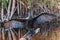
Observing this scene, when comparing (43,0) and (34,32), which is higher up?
(43,0)

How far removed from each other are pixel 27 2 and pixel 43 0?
122mm

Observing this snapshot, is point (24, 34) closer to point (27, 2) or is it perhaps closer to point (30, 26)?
point (30, 26)

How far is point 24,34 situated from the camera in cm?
118

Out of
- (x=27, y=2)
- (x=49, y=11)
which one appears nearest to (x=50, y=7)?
(x=49, y=11)

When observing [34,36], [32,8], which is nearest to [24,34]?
[34,36]

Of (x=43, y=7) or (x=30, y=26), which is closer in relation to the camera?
(x=30, y=26)

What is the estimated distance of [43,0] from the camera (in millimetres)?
1274

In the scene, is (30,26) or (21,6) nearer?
(30,26)

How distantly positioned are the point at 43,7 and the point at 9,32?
31 centimetres

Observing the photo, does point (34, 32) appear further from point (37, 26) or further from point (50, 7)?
point (50, 7)

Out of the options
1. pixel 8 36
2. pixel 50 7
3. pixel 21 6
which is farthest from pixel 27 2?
pixel 8 36

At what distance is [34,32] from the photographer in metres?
1.15

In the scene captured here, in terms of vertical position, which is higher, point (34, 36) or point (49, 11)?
point (49, 11)

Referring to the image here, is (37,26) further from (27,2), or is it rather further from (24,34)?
(27,2)
